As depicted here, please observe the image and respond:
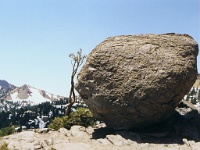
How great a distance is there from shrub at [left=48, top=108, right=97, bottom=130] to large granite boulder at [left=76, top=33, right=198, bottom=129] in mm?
6485

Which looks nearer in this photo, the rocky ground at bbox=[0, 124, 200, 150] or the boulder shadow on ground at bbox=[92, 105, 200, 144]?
the rocky ground at bbox=[0, 124, 200, 150]

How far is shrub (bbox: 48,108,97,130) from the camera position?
29428mm

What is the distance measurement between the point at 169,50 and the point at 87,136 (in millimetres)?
→ 10284

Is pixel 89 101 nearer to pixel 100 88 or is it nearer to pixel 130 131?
pixel 100 88

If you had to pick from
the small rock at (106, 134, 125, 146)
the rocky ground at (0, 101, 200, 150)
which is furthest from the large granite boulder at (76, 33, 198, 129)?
the small rock at (106, 134, 125, 146)

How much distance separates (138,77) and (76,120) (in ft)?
38.1

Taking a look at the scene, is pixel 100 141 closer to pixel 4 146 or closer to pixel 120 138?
pixel 120 138

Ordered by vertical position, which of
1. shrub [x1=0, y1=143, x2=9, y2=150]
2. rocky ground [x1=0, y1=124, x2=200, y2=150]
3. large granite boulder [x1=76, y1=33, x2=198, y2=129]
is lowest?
shrub [x1=0, y1=143, x2=9, y2=150]

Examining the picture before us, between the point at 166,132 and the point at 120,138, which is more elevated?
the point at 166,132

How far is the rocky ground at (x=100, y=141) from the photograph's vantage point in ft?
65.2

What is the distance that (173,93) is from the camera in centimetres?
2144

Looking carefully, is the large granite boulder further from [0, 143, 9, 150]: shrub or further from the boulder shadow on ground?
[0, 143, 9, 150]: shrub

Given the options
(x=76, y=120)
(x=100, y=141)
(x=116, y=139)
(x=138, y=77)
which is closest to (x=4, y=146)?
(x=100, y=141)

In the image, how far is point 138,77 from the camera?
69.5 ft
